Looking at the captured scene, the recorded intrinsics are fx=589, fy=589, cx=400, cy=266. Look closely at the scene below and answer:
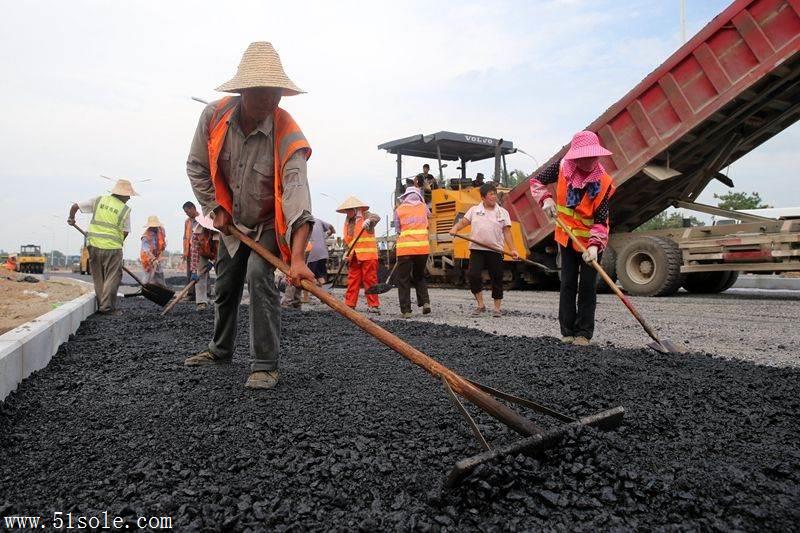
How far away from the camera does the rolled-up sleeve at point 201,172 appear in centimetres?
338

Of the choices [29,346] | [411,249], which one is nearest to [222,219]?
[29,346]

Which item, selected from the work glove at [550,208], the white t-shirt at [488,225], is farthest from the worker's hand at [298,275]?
the white t-shirt at [488,225]

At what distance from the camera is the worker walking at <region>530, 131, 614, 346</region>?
434 centimetres

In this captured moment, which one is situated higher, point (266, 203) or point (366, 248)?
point (266, 203)

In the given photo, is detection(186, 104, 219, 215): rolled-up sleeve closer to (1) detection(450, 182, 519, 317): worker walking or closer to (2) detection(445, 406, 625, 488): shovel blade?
(2) detection(445, 406, 625, 488): shovel blade

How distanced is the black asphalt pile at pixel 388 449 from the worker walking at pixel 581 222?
0.80 m

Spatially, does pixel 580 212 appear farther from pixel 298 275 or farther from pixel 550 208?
pixel 298 275

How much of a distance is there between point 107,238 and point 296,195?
476cm

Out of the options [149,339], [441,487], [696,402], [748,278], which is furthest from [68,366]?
[748,278]

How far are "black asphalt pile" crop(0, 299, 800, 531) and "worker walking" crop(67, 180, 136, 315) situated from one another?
3432 mm

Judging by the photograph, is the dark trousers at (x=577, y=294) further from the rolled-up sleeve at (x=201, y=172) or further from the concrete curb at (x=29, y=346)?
the concrete curb at (x=29, y=346)

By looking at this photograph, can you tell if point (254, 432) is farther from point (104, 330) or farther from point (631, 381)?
point (104, 330)

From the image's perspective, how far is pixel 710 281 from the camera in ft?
32.6

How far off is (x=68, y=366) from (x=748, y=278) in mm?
13176
